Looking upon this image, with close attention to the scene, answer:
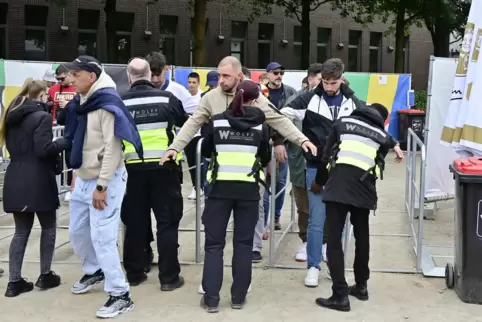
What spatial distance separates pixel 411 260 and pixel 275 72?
8.14 feet

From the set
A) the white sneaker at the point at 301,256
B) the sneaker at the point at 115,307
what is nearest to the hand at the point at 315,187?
the white sneaker at the point at 301,256

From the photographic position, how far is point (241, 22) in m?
27.3

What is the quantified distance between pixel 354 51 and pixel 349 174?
28136 mm

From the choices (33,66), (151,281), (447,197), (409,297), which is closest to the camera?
(409,297)

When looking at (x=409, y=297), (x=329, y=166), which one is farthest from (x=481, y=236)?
(x=329, y=166)

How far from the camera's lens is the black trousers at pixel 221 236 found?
177 inches

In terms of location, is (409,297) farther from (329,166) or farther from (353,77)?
(353,77)

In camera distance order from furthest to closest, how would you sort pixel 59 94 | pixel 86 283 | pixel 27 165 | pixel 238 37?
pixel 238 37
pixel 59 94
pixel 86 283
pixel 27 165

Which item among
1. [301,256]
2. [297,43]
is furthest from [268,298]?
[297,43]

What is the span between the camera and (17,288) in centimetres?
489

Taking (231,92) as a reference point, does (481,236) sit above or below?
below

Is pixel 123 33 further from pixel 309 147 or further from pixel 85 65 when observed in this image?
pixel 309 147

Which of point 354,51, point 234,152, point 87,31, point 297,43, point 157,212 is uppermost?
point 87,31

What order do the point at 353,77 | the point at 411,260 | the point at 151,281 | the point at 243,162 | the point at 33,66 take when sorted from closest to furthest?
1. the point at 243,162
2. the point at 151,281
3. the point at 411,260
4. the point at 33,66
5. the point at 353,77
